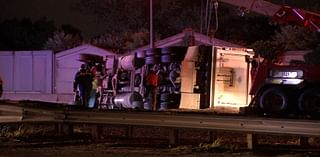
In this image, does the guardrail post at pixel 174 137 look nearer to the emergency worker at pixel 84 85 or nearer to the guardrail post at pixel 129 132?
the guardrail post at pixel 129 132

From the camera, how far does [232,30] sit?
49.1 m

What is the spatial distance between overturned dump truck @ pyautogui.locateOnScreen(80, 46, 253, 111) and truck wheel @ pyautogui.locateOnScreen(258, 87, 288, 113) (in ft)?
19.7

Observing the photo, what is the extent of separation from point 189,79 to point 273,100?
737 cm

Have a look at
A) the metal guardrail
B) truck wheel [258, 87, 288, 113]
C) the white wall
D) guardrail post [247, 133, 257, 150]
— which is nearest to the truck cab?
truck wheel [258, 87, 288, 113]

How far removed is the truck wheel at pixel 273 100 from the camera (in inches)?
679

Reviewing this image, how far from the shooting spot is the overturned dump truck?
24172 mm

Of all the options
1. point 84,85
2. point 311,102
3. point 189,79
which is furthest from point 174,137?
point 189,79

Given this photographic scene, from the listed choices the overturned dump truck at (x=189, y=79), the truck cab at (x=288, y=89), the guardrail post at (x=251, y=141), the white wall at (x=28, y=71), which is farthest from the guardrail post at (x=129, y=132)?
the white wall at (x=28, y=71)

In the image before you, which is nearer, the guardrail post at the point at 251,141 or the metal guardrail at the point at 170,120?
the metal guardrail at the point at 170,120

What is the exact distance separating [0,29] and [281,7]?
150 ft

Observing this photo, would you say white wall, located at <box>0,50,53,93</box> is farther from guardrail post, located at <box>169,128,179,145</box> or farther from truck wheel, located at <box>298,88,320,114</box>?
guardrail post, located at <box>169,128,179,145</box>

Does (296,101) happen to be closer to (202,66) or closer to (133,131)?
(133,131)

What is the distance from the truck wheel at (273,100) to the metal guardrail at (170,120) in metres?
3.92

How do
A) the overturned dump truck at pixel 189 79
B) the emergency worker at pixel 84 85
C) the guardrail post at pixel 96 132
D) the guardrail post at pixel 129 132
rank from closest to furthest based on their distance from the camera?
the guardrail post at pixel 96 132 < the guardrail post at pixel 129 132 < the emergency worker at pixel 84 85 < the overturned dump truck at pixel 189 79
